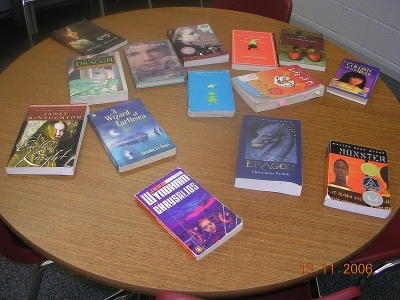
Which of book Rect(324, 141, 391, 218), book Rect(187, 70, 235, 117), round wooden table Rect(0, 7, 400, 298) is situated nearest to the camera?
round wooden table Rect(0, 7, 400, 298)

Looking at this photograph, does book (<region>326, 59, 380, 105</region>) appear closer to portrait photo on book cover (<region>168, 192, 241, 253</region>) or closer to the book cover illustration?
the book cover illustration

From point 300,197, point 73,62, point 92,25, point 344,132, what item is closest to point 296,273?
point 300,197

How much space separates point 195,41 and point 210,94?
0.33m

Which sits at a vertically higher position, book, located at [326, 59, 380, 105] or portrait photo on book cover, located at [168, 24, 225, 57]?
portrait photo on book cover, located at [168, 24, 225, 57]

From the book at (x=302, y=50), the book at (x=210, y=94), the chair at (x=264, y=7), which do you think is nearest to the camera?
the book at (x=210, y=94)

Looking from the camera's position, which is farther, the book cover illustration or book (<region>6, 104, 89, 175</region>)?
the book cover illustration

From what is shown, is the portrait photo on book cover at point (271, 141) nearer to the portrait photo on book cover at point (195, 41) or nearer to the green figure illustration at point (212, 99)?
the green figure illustration at point (212, 99)

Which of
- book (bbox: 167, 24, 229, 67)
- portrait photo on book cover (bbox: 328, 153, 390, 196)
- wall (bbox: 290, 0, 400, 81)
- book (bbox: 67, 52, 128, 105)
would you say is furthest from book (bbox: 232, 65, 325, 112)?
wall (bbox: 290, 0, 400, 81)

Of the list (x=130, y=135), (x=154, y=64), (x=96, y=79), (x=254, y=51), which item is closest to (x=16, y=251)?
(x=130, y=135)

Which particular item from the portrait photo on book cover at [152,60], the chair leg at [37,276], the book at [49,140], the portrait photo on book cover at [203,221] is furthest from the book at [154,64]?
the chair leg at [37,276]

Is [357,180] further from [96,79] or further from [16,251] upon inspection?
[16,251]

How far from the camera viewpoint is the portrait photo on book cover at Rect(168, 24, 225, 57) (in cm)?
155

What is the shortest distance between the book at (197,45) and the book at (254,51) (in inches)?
2.2

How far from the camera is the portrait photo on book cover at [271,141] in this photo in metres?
1.17
